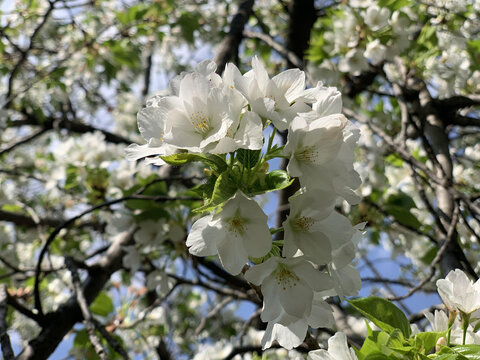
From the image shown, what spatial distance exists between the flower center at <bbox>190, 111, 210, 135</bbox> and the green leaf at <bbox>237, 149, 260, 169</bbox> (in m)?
0.08

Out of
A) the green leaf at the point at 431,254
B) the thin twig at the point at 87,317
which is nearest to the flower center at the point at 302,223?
the thin twig at the point at 87,317

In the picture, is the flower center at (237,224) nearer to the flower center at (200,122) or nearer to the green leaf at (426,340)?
the flower center at (200,122)

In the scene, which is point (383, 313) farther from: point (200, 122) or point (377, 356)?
point (200, 122)

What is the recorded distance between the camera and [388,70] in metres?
2.80

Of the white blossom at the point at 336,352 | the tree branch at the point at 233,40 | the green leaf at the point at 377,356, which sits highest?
the tree branch at the point at 233,40

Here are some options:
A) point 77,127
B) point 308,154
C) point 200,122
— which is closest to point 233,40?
point 200,122

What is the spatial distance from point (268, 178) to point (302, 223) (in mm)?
105

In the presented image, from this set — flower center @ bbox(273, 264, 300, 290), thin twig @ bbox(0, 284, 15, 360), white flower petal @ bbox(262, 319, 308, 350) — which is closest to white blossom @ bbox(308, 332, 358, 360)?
white flower petal @ bbox(262, 319, 308, 350)

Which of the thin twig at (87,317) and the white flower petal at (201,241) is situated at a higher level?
the white flower petal at (201,241)

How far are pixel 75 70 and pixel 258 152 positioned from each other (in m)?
3.93

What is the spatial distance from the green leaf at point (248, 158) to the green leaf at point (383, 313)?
1.07 ft

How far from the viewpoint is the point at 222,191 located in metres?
0.69

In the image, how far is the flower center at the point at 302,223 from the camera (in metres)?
0.68

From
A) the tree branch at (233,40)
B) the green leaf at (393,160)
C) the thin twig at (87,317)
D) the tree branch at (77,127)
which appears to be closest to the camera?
the thin twig at (87,317)
